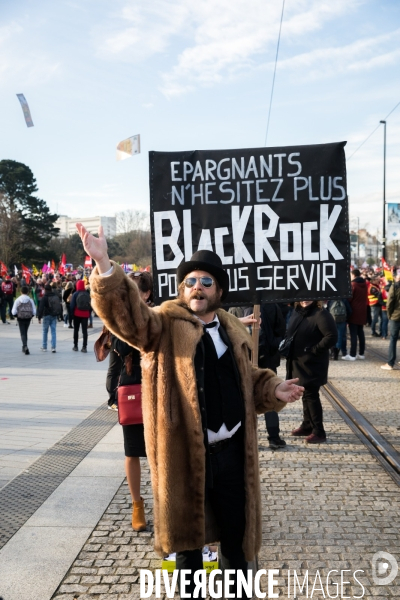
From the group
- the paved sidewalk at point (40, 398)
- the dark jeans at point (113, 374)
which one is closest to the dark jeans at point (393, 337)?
the paved sidewalk at point (40, 398)

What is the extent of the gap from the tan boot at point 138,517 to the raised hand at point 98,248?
2228 mm

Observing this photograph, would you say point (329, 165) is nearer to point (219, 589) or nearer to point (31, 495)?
point (219, 589)

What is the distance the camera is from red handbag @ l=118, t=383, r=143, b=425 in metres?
4.04

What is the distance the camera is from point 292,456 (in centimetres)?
601

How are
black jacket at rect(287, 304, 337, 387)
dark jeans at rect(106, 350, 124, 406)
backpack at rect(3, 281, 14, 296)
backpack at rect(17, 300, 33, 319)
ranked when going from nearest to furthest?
dark jeans at rect(106, 350, 124, 406), black jacket at rect(287, 304, 337, 387), backpack at rect(17, 300, 33, 319), backpack at rect(3, 281, 14, 296)

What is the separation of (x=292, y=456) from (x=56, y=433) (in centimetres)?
282

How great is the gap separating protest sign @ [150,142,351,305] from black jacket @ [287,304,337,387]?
2184 mm

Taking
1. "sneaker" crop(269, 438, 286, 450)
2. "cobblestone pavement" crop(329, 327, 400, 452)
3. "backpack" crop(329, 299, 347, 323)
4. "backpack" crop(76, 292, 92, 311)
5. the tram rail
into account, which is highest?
"backpack" crop(76, 292, 92, 311)

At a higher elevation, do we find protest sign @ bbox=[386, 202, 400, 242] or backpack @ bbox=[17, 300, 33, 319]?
protest sign @ bbox=[386, 202, 400, 242]

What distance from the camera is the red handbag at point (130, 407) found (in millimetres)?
4035

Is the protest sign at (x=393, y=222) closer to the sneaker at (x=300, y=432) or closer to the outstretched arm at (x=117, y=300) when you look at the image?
the sneaker at (x=300, y=432)

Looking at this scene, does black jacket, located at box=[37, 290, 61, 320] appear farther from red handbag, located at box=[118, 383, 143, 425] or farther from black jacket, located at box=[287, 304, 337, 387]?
red handbag, located at box=[118, 383, 143, 425]

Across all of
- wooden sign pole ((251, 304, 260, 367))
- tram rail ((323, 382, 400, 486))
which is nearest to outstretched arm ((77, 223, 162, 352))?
wooden sign pole ((251, 304, 260, 367))

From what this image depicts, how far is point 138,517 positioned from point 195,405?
183 cm
